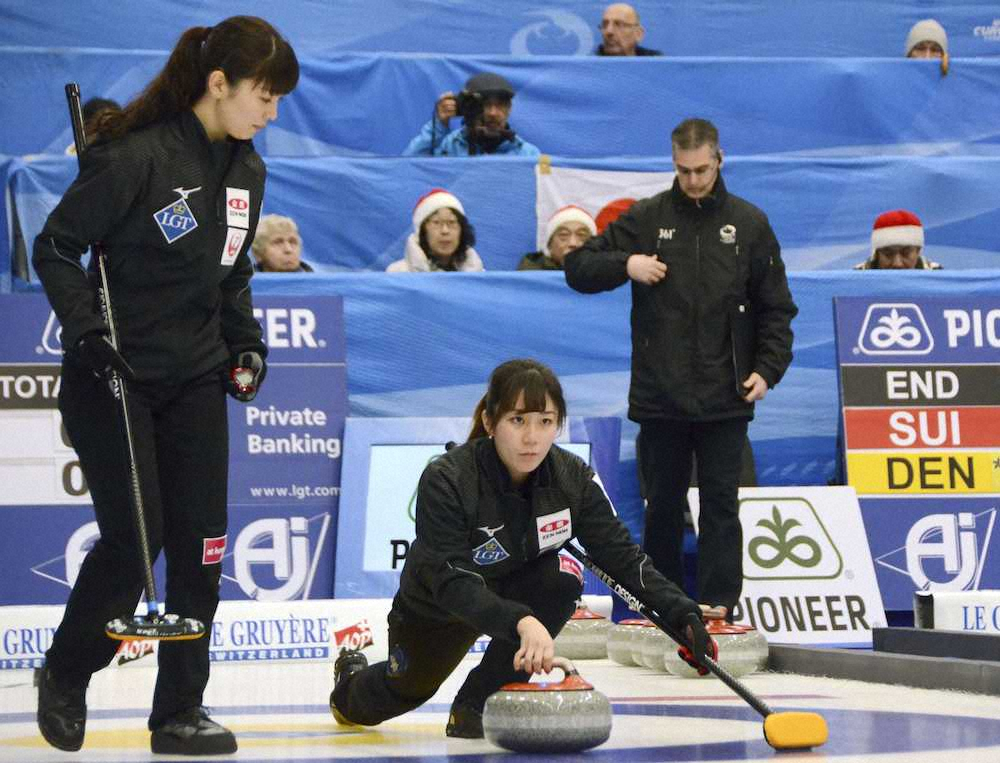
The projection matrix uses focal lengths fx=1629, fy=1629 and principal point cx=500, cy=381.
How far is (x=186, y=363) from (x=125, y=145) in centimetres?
49

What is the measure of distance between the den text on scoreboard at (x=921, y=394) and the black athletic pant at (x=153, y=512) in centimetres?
423

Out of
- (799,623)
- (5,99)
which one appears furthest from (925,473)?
(5,99)

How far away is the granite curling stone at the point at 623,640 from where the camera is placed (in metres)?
5.77

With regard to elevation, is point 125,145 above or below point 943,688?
above

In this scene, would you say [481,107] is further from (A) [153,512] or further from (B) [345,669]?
(A) [153,512]

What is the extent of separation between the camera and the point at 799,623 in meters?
6.48

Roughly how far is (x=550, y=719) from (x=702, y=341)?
2422 millimetres

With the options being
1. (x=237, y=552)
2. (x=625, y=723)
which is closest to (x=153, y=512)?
(x=625, y=723)

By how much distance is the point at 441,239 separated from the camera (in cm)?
792

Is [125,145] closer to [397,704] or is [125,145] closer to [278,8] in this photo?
[397,704]

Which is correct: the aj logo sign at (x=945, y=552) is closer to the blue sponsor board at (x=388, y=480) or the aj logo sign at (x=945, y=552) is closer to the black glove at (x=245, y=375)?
the blue sponsor board at (x=388, y=480)

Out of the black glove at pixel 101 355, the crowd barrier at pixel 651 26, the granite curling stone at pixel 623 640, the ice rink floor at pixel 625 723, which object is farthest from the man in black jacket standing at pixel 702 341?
the crowd barrier at pixel 651 26

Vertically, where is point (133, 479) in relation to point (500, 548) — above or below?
above

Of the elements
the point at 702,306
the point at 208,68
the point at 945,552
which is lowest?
the point at 945,552
